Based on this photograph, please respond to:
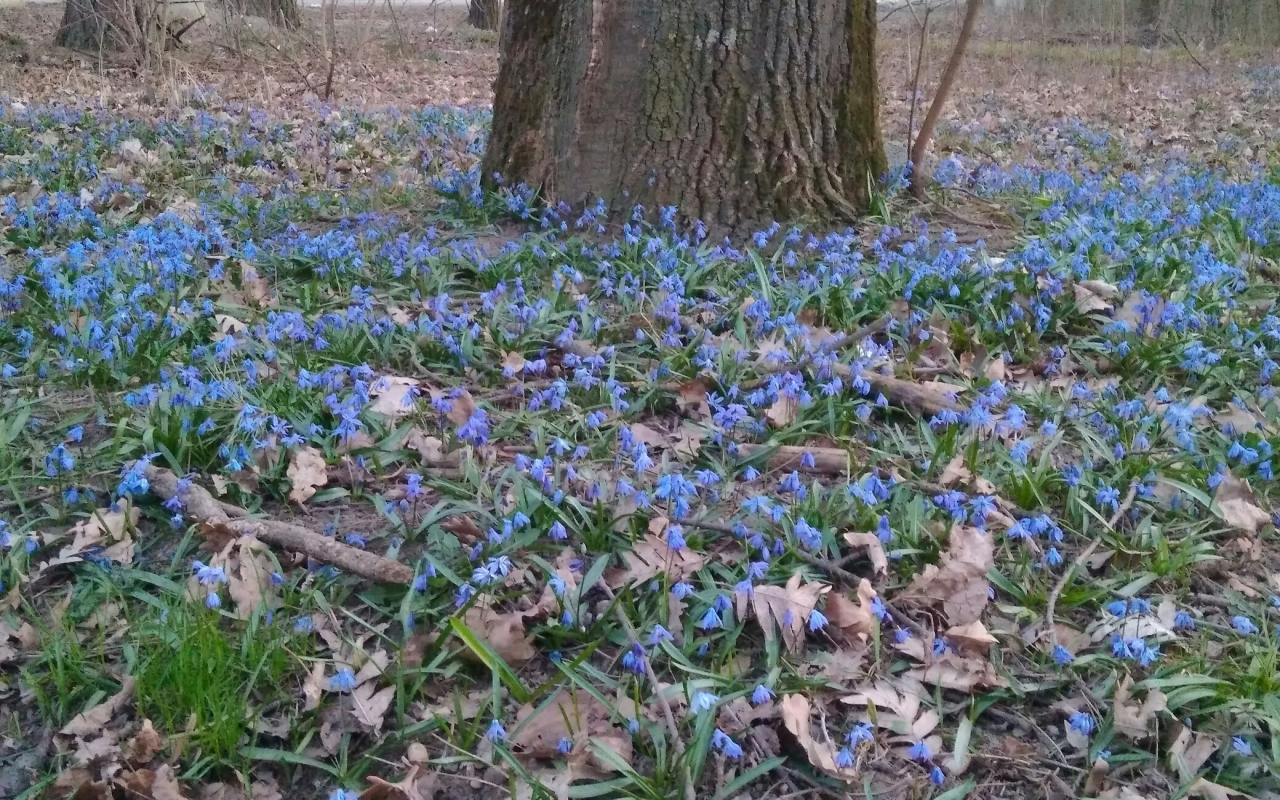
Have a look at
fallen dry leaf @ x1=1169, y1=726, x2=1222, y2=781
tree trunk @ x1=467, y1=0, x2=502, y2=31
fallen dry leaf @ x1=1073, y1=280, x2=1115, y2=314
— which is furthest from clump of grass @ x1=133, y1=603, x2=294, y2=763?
tree trunk @ x1=467, y1=0, x2=502, y2=31

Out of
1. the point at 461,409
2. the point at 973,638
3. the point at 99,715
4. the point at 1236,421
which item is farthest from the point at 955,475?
the point at 99,715

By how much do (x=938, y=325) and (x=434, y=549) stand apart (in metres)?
2.34

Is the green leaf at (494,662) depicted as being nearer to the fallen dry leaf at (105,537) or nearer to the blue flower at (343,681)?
the blue flower at (343,681)

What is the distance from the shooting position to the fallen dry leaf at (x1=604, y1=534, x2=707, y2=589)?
8.48 feet

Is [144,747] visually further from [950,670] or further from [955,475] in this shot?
[955,475]

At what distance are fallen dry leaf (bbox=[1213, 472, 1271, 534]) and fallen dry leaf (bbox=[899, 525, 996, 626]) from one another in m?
0.76

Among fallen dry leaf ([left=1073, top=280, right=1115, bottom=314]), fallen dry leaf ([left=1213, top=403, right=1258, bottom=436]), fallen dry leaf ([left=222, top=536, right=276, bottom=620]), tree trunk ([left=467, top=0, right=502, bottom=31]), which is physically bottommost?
fallen dry leaf ([left=222, top=536, right=276, bottom=620])

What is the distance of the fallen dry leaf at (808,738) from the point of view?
2.08 meters

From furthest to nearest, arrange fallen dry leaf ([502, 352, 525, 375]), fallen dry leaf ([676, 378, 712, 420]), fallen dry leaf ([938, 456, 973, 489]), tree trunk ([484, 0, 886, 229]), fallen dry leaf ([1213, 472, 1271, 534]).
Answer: tree trunk ([484, 0, 886, 229]) → fallen dry leaf ([502, 352, 525, 375]) → fallen dry leaf ([676, 378, 712, 420]) → fallen dry leaf ([938, 456, 973, 489]) → fallen dry leaf ([1213, 472, 1271, 534])

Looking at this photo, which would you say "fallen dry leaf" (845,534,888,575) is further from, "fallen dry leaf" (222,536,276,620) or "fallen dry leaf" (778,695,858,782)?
"fallen dry leaf" (222,536,276,620)

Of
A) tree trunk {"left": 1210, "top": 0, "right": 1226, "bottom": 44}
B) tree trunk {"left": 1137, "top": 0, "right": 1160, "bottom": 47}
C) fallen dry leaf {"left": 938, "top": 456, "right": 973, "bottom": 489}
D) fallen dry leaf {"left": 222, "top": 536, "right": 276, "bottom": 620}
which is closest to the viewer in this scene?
fallen dry leaf {"left": 222, "top": 536, "right": 276, "bottom": 620}

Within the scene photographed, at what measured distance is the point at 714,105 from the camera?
4840mm

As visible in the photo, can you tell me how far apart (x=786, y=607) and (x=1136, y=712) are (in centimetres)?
77

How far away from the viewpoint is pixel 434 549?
272cm
